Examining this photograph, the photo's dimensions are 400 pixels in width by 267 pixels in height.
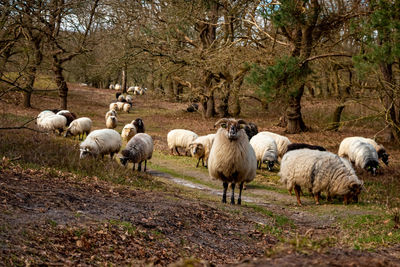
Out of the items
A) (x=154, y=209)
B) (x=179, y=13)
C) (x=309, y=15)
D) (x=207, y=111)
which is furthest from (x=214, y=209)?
(x=207, y=111)

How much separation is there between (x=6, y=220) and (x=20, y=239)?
0.61m

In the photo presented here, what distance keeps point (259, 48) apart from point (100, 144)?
50.2ft

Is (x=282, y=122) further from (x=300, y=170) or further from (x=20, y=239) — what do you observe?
(x=20, y=239)

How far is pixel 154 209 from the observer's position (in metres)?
7.54

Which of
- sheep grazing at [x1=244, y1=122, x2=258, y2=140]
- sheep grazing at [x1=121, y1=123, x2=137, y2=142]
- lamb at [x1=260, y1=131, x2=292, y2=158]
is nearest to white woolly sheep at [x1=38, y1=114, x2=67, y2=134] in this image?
sheep grazing at [x1=121, y1=123, x2=137, y2=142]

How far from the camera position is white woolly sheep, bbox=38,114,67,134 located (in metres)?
22.1

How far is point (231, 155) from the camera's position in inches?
406

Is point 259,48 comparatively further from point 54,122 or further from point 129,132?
point 54,122

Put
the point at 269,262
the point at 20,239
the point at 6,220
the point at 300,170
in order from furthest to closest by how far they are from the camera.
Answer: the point at 300,170
the point at 6,220
the point at 20,239
the point at 269,262

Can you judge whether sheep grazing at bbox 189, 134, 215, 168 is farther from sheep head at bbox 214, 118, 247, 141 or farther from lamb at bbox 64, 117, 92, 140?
sheep head at bbox 214, 118, 247, 141

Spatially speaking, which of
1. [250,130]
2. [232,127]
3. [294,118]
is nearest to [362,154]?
[250,130]

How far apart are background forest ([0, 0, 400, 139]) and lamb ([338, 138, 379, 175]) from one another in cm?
147

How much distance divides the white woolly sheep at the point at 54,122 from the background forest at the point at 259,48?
2550 mm

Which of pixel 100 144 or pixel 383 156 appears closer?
pixel 100 144
